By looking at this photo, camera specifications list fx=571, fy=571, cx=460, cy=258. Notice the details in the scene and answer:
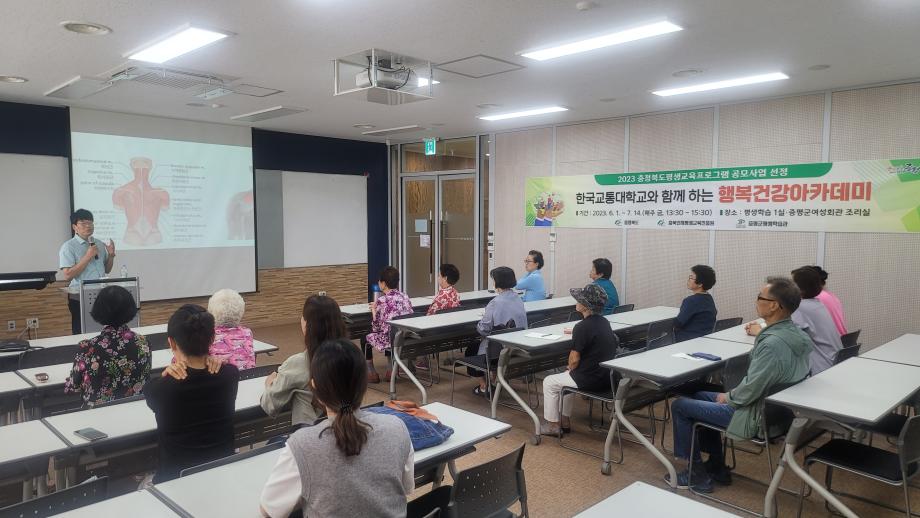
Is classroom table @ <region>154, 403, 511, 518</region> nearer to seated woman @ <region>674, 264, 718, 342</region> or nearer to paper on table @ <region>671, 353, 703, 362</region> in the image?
paper on table @ <region>671, 353, 703, 362</region>

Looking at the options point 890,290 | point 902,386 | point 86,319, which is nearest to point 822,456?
point 902,386

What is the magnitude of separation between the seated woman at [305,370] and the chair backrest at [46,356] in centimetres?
158

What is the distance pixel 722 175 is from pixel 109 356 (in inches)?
229

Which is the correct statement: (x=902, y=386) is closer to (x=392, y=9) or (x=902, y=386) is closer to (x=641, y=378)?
(x=641, y=378)

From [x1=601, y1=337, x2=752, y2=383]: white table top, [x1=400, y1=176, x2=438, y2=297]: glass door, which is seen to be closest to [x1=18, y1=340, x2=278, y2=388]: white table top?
[x1=601, y1=337, x2=752, y2=383]: white table top

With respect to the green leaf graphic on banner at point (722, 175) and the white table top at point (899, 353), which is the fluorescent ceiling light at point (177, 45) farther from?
the white table top at point (899, 353)

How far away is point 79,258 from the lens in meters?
5.36

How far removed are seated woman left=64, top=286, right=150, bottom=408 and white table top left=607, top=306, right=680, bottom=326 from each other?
3.78m

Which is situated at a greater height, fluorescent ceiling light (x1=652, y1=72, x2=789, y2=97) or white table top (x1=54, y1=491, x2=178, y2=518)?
fluorescent ceiling light (x1=652, y1=72, x2=789, y2=97)

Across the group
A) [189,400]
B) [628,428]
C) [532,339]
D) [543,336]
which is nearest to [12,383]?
[189,400]

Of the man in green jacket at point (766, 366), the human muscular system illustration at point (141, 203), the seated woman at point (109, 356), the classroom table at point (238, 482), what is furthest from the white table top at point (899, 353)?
the human muscular system illustration at point (141, 203)

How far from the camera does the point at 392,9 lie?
337cm

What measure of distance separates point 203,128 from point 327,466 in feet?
23.1

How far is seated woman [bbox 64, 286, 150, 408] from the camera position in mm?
2699
